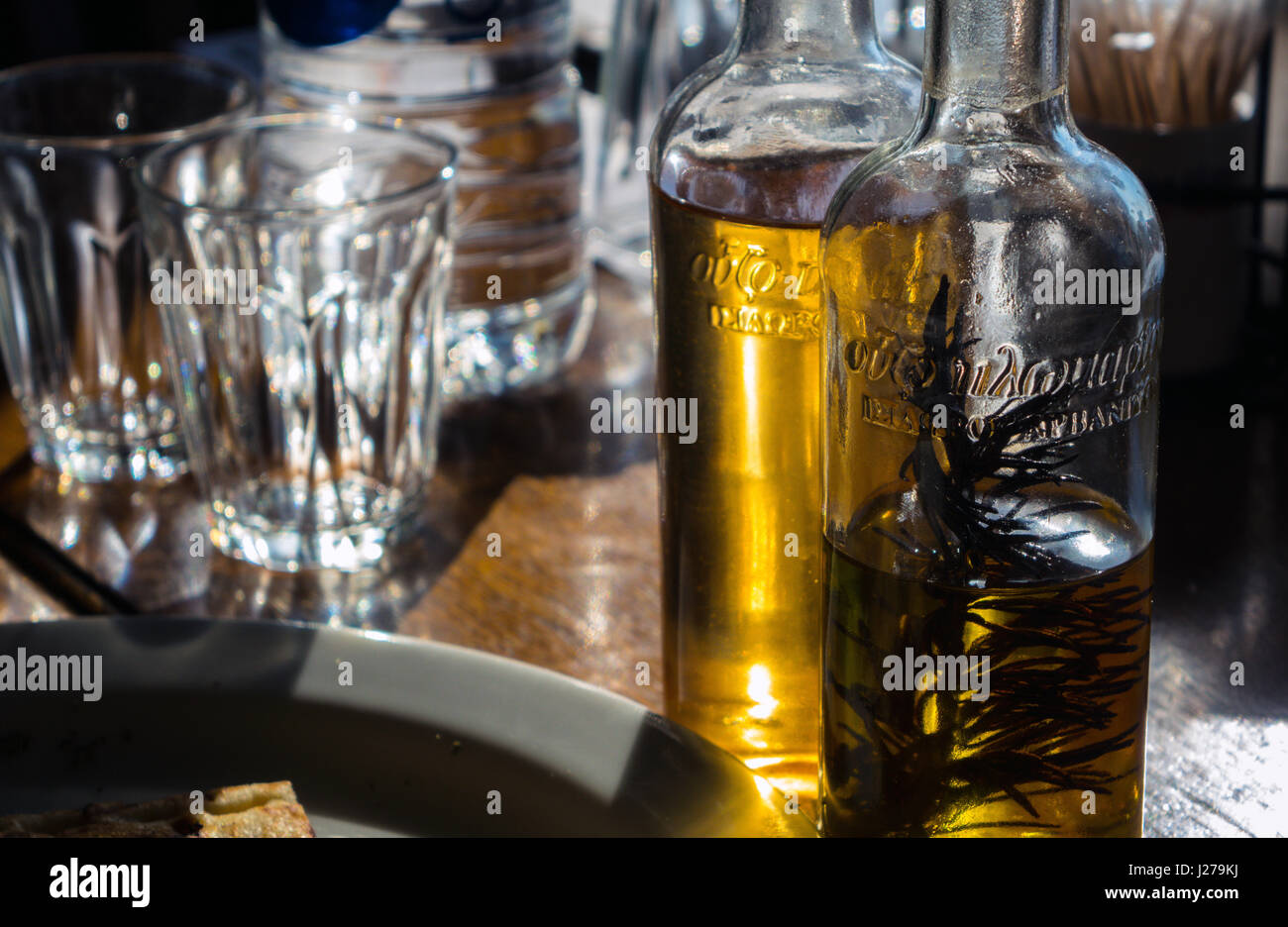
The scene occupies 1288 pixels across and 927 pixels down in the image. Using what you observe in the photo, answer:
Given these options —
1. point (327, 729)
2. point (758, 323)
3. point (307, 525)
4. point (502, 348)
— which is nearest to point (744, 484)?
point (758, 323)

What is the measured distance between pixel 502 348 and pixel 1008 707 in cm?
52

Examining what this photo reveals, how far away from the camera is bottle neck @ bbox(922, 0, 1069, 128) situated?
1.14 ft

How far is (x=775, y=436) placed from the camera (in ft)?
1.44

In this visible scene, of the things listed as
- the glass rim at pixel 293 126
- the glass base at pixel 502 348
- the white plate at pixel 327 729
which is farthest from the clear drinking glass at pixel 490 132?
the white plate at pixel 327 729

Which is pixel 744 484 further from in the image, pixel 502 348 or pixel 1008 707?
pixel 502 348

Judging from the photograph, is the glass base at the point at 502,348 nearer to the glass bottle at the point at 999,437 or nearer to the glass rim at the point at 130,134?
the glass rim at the point at 130,134

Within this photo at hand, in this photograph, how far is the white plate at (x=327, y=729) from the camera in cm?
46

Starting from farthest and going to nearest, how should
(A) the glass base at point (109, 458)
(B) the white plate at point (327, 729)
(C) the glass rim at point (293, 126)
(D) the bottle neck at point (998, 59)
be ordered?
(A) the glass base at point (109, 458) → (C) the glass rim at point (293, 126) → (B) the white plate at point (327, 729) → (D) the bottle neck at point (998, 59)

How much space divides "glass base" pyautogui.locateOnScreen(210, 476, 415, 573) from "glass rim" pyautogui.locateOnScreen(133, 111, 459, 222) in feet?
0.43

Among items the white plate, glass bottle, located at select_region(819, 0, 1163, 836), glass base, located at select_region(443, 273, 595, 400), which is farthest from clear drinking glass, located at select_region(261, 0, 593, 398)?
glass bottle, located at select_region(819, 0, 1163, 836)

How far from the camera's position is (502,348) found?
0.85m

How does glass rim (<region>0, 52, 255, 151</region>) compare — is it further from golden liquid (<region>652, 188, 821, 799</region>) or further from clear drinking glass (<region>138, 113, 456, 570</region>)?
golden liquid (<region>652, 188, 821, 799</region>)
